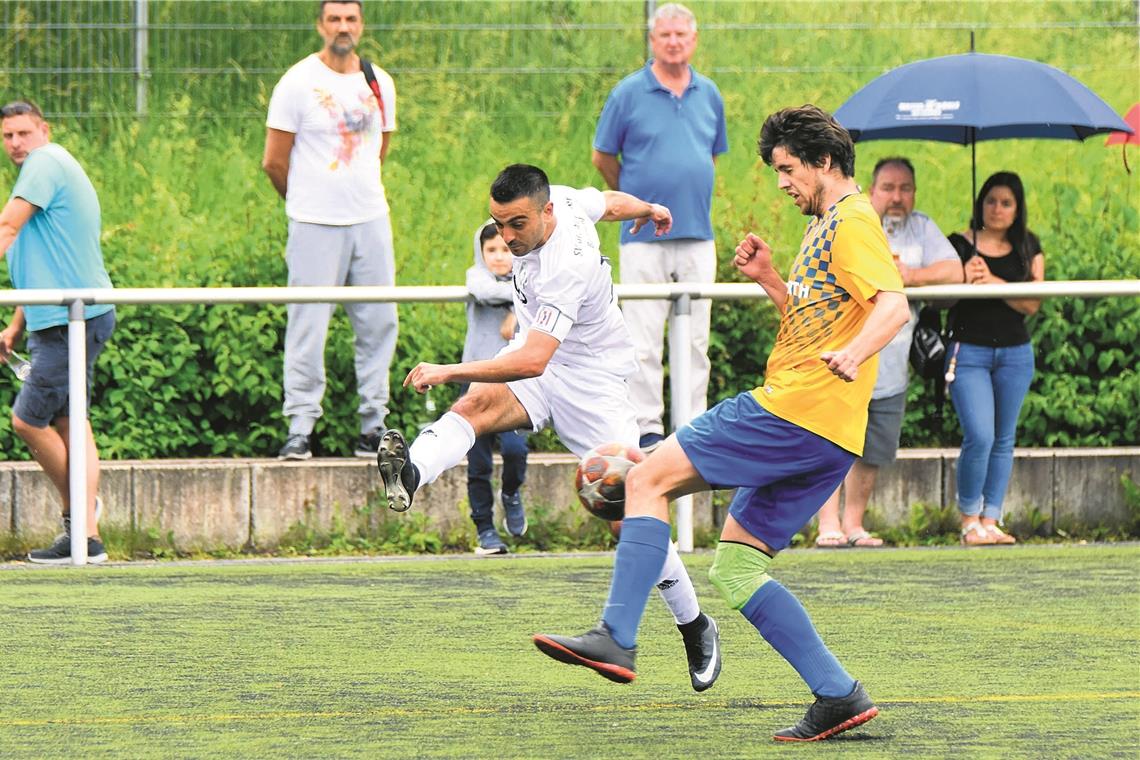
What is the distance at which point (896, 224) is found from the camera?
1052 centimetres

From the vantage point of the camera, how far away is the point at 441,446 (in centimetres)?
714

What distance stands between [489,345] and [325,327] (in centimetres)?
104

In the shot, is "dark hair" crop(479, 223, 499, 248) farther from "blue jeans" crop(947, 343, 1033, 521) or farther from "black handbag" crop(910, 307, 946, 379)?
"blue jeans" crop(947, 343, 1033, 521)

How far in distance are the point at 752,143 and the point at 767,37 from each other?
0.91 metres

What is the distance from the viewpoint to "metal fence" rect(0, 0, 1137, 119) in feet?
48.7

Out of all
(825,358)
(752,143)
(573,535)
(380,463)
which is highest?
(752,143)

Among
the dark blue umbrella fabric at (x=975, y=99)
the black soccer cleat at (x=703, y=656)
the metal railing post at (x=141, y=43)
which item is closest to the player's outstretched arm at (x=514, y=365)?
the black soccer cleat at (x=703, y=656)

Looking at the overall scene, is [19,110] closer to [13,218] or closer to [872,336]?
[13,218]

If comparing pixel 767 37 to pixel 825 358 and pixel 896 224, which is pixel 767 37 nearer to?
pixel 896 224

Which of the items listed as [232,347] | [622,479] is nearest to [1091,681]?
[622,479]

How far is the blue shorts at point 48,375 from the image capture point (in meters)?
9.65

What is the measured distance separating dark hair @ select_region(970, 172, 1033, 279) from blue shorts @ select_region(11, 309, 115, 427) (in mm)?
4507

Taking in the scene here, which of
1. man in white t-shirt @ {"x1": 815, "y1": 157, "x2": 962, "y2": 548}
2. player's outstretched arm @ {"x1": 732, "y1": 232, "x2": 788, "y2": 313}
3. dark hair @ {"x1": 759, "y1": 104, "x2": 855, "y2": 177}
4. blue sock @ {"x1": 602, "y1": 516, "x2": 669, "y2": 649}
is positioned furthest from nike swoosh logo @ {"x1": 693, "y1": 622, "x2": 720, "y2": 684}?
man in white t-shirt @ {"x1": 815, "y1": 157, "x2": 962, "y2": 548}

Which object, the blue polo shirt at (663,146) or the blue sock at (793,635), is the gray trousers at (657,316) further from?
the blue sock at (793,635)
